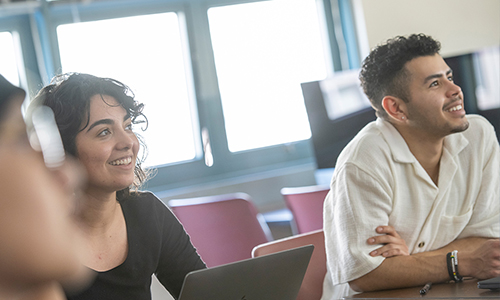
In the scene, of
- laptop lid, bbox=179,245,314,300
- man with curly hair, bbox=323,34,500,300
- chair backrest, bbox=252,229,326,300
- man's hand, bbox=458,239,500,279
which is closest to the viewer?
laptop lid, bbox=179,245,314,300

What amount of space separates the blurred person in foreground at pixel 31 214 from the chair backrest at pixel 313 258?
1.21 meters

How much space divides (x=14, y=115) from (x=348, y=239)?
1.19m

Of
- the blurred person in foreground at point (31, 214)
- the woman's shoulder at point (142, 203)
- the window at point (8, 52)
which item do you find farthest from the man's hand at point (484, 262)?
the window at point (8, 52)

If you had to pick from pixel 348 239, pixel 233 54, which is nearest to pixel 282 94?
pixel 233 54

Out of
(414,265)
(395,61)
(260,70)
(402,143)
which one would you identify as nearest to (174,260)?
(414,265)

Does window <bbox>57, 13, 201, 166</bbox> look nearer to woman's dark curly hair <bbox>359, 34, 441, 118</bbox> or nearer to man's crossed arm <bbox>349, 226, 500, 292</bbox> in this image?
woman's dark curly hair <bbox>359, 34, 441, 118</bbox>

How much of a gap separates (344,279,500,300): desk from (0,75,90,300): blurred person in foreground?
925 millimetres

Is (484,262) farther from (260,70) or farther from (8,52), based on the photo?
(8,52)

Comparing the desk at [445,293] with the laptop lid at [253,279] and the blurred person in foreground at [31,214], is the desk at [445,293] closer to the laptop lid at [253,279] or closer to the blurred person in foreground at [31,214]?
the laptop lid at [253,279]

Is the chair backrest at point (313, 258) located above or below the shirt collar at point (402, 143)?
below

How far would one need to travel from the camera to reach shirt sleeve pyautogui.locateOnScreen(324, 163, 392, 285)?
4.43ft

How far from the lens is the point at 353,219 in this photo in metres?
1.40

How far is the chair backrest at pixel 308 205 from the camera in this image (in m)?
2.26

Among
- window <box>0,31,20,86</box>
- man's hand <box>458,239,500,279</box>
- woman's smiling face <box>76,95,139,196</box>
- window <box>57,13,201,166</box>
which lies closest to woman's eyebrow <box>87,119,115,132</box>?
woman's smiling face <box>76,95,139,196</box>
